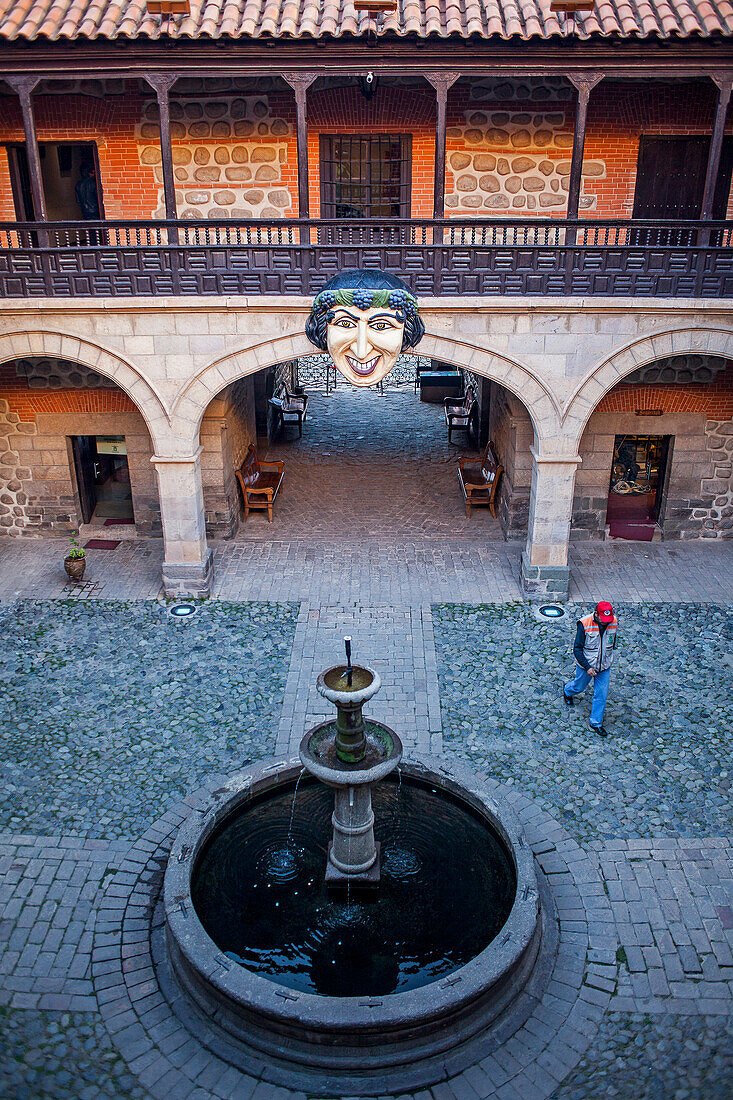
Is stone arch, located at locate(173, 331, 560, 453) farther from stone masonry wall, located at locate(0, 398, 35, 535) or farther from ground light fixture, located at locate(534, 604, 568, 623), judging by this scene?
stone masonry wall, located at locate(0, 398, 35, 535)

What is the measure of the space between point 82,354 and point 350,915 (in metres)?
7.61

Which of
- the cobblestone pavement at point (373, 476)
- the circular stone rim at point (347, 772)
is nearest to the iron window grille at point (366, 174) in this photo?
the cobblestone pavement at point (373, 476)

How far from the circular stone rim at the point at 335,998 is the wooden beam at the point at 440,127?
24.4 ft

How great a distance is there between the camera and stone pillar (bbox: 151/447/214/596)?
11500 mm

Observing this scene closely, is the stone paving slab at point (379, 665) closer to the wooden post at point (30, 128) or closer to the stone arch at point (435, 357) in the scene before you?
the stone arch at point (435, 357)

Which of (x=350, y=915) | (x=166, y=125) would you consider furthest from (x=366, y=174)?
(x=350, y=915)

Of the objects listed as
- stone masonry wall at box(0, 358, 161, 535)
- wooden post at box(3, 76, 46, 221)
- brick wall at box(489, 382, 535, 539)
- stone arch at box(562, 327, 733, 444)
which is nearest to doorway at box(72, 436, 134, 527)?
stone masonry wall at box(0, 358, 161, 535)

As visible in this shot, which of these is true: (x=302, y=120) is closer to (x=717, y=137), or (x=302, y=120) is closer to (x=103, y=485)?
(x=717, y=137)

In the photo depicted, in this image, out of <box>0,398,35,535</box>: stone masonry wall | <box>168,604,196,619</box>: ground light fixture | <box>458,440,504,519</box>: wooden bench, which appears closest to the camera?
<box>168,604,196,619</box>: ground light fixture

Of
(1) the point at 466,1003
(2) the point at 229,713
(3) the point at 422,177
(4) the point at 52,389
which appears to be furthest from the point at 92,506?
(1) the point at 466,1003

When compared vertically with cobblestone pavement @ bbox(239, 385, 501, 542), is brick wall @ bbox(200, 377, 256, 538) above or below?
above

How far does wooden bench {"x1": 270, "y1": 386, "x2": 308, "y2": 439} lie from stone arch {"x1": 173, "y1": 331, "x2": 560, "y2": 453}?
22.0 feet

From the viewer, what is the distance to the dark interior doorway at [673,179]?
12094mm

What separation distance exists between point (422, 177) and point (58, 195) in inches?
208
